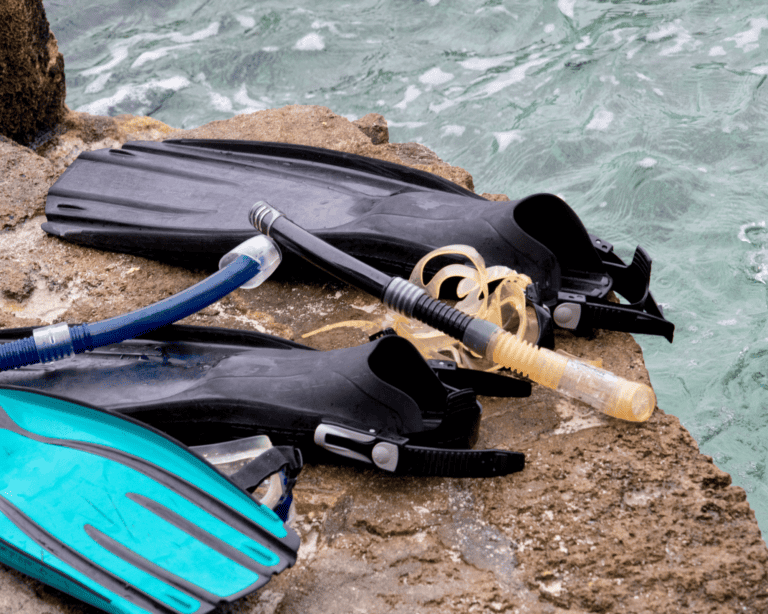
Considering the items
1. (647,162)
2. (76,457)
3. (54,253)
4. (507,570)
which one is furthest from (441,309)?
(647,162)

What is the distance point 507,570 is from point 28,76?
1.88 meters

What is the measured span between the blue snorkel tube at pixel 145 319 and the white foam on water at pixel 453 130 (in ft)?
7.61

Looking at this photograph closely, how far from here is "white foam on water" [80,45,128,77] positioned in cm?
411

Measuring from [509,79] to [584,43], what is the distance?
466 mm

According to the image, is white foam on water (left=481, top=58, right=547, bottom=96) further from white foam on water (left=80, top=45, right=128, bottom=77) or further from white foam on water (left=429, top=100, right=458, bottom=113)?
white foam on water (left=80, top=45, right=128, bottom=77)

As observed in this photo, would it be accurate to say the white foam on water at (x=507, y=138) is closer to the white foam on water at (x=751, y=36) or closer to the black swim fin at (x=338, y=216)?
the white foam on water at (x=751, y=36)

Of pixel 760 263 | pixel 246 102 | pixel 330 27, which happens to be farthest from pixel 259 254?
pixel 330 27

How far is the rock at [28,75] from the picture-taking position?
2.06 meters

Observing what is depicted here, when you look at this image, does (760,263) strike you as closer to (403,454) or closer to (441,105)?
(441,105)

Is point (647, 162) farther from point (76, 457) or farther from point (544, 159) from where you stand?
point (76, 457)

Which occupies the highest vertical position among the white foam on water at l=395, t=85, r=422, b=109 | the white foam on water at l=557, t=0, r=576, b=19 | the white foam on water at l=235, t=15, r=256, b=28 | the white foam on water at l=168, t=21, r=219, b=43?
the white foam on water at l=235, t=15, r=256, b=28

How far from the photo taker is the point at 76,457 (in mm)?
1099

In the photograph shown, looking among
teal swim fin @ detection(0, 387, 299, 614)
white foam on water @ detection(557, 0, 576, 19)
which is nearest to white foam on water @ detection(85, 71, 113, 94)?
white foam on water @ detection(557, 0, 576, 19)

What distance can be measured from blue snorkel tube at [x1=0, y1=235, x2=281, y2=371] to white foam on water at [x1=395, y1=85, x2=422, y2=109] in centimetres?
253
